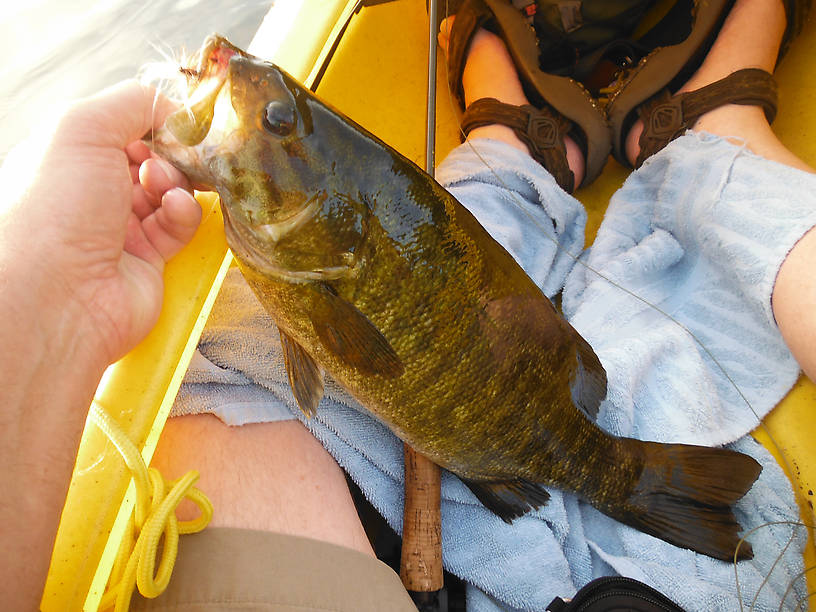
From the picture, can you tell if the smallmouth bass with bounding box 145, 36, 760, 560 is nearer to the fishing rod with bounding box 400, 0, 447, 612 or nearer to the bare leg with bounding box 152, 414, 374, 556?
the fishing rod with bounding box 400, 0, 447, 612

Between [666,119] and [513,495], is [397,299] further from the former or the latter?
[666,119]

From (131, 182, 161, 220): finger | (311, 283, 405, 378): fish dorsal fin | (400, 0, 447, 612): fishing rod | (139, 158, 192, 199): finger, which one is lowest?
(400, 0, 447, 612): fishing rod

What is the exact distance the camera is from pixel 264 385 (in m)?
1.15

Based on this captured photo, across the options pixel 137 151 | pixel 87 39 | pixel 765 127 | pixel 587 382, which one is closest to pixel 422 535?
pixel 587 382

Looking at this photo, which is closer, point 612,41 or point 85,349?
point 85,349

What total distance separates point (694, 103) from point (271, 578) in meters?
1.77

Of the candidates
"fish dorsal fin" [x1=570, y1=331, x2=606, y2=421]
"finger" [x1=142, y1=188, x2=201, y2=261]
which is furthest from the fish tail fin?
"finger" [x1=142, y1=188, x2=201, y2=261]

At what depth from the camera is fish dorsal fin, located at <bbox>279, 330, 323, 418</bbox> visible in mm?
1037

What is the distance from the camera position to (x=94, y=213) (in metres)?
0.83

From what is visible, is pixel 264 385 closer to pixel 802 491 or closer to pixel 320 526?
pixel 320 526

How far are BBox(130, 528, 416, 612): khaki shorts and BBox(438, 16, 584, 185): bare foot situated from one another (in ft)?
4.62

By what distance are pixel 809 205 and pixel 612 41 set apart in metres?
1.07

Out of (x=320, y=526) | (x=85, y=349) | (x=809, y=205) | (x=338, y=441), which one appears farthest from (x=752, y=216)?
(x=85, y=349)

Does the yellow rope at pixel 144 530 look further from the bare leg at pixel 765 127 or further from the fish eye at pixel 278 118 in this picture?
the bare leg at pixel 765 127
